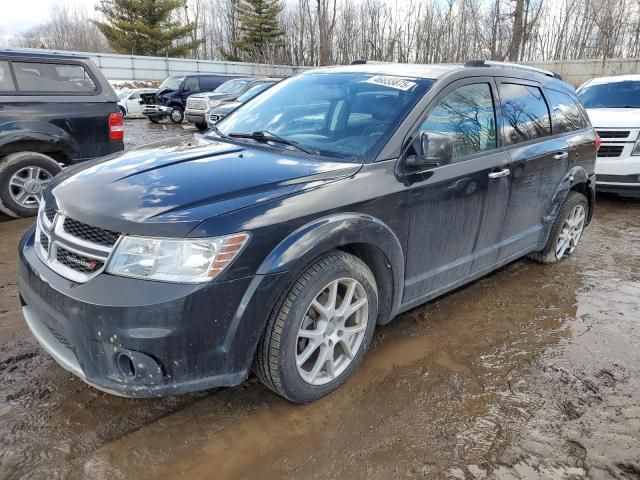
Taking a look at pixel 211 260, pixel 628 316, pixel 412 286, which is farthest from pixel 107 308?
pixel 628 316

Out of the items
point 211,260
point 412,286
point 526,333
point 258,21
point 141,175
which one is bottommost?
point 526,333

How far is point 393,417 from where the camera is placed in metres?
2.52

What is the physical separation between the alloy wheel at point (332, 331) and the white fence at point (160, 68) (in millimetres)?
33996

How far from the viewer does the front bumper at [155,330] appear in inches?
79.5

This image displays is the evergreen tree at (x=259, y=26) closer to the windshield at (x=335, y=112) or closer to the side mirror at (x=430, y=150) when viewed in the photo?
the windshield at (x=335, y=112)

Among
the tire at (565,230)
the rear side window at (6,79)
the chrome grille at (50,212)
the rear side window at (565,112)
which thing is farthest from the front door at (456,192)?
the rear side window at (6,79)

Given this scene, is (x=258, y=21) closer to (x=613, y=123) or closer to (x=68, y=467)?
(x=613, y=123)

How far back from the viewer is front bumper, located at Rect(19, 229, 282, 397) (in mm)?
2020

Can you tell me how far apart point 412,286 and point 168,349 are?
157 centimetres

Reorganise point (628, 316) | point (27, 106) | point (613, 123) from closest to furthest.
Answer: point (628, 316), point (27, 106), point (613, 123)

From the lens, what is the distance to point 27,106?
5617 millimetres

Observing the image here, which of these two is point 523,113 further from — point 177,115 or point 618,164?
point 177,115

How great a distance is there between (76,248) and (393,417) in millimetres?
1772

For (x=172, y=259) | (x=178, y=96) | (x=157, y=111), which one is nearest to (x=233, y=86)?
(x=178, y=96)
